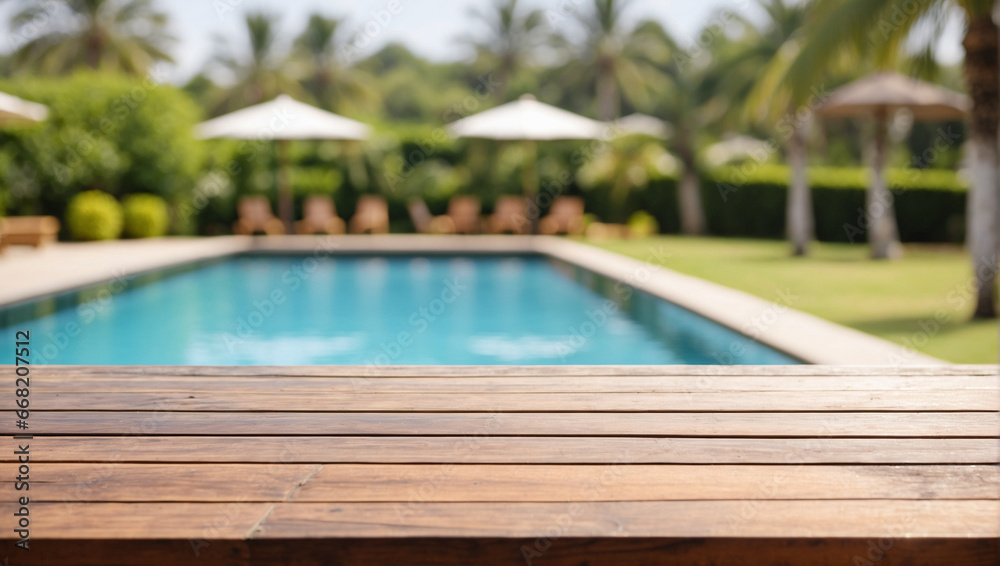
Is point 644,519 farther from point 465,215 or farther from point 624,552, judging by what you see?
point 465,215

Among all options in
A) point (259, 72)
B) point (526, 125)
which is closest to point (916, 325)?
point (526, 125)

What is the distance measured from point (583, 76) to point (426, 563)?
3630cm

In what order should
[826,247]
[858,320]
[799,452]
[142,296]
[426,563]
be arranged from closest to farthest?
[426,563]
[799,452]
[858,320]
[142,296]
[826,247]

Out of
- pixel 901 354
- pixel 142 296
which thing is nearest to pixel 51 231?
pixel 142 296

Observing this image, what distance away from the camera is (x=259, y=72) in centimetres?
3100

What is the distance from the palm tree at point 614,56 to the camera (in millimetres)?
34594

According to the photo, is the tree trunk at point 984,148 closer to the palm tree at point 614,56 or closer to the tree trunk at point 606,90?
the palm tree at point 614,56

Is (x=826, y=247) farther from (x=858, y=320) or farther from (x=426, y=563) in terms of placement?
(x=426, y=563)

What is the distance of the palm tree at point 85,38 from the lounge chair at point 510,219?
16403 mm

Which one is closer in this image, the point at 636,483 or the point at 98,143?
the point at 636,483

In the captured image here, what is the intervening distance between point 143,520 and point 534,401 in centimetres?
140

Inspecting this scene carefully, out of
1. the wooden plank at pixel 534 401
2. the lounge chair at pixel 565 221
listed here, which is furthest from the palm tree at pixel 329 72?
the wooden plank at pixel 534 401

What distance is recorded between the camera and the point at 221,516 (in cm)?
204

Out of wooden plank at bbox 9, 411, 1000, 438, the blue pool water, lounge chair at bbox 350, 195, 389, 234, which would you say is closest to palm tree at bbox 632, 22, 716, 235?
lounge chair at bbox 350, 195, 389, 234
